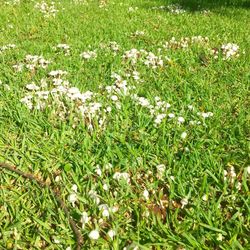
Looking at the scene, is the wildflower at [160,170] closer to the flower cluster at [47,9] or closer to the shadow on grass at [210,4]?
the flower cluster at [47,9]

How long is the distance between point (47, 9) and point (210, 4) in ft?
20.0

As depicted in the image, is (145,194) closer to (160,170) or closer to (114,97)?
(160,170)

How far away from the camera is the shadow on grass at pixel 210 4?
40.9 feet

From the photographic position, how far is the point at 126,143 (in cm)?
411

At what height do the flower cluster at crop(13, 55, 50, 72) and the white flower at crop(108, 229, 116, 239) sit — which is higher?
the white flower at crop(108, 229, 116, 239)

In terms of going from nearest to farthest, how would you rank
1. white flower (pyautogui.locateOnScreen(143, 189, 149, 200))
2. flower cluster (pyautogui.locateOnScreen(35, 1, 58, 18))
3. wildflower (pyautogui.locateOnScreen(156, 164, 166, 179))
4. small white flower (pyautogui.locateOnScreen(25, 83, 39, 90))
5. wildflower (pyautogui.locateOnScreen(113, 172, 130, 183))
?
white flower (pyautogui.locateOnScreen(143, 189, 149, 200)) → wildflower (pyautogui.locateOnScreen(113, 172, 130, 183)) → wildflower (pyautogui.locateOnScreen(156, 164, 166, 179)) → small white flower (pyautogui.locateOnScreen(25, 83, 39, 90)) → flower cluster (pyautogui.locateOnScreen(35, 1, 58, 18))

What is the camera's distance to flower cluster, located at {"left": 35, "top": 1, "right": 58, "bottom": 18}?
1072cm

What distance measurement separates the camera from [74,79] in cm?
570

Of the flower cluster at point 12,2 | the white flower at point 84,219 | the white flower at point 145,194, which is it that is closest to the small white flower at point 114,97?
the white flower at point 145,194

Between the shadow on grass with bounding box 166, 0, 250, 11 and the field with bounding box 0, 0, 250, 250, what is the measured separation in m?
4.92

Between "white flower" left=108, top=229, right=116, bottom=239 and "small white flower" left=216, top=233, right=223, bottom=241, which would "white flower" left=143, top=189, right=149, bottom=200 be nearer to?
"white flower" left=108, top=229, right=116, bottom=239

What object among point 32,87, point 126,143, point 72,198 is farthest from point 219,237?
point 32,87

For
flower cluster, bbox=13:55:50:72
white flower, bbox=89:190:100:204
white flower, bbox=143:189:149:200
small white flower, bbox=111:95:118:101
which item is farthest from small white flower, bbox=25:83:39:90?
white flower, bbox=143:189:149:200

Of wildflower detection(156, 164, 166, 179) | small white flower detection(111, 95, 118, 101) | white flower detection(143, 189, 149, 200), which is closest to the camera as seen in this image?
white flower detection(143, 189, 149, 200)
